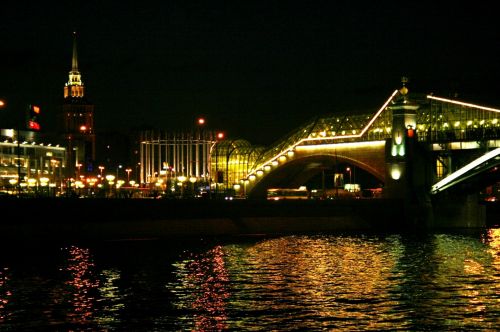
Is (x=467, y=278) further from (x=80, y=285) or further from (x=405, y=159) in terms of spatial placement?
(x=405, y=159)

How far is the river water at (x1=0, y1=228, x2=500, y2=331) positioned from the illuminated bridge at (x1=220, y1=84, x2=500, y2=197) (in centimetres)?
2753

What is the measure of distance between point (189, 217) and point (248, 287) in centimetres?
4299

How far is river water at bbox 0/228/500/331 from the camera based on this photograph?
39.0 metres

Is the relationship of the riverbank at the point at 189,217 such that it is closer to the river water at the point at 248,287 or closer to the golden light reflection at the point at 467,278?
the river water at the point at 248,287

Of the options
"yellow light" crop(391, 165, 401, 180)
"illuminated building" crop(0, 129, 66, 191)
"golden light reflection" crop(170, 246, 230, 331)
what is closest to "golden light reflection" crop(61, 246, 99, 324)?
"golden light reflection" crop(170, 246, 230, 331)

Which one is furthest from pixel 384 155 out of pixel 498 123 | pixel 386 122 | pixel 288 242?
pixel 288 242

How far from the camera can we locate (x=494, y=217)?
123750 mm

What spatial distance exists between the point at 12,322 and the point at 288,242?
44.1m

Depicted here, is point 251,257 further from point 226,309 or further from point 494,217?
point 494,217

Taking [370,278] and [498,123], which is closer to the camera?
[370,278]

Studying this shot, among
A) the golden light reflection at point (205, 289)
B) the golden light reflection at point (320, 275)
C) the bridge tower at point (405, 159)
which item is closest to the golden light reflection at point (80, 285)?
the golden light reflection at point (205, 289)

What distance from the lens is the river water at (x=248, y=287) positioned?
3900cm

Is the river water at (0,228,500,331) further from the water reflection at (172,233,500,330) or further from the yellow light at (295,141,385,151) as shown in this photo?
the yellow light at (295,141,385,151)

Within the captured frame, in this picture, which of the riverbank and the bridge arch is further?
the bridge arch
